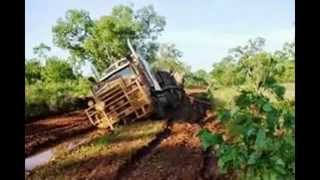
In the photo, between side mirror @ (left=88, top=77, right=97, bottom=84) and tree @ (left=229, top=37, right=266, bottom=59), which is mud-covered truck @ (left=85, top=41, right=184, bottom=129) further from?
tree @ (left=229, top=37, right=266, bottom=59)

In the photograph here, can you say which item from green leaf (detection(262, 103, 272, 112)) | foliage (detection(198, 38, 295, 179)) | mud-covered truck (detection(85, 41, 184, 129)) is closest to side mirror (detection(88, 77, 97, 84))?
mud-covered truck (detection(85, 41, 184, 129))

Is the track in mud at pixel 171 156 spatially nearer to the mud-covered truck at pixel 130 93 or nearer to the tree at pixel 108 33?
the mud-covered truck at pixel 130 93

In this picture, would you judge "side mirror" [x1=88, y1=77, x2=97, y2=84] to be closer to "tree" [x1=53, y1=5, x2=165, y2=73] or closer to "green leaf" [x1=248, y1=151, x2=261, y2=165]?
"tree" [x1=53, y1=5, x2=165, y2=73]

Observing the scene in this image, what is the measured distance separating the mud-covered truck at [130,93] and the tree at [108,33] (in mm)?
22

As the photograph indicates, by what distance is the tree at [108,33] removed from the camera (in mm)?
1139

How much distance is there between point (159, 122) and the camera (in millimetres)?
1192

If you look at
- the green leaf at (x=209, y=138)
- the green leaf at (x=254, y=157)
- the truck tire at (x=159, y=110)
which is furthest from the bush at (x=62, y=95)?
the green leaf at (x=254, y=157)

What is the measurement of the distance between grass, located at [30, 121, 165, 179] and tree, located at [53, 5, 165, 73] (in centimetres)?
15

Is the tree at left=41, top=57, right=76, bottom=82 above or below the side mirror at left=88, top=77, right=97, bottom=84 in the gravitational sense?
above

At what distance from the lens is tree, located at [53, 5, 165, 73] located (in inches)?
44.8

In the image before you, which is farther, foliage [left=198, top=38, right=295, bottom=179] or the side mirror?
the side mirror

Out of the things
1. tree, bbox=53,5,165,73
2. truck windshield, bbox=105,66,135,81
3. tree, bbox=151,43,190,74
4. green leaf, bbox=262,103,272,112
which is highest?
tree, bbox=53,5,165,73

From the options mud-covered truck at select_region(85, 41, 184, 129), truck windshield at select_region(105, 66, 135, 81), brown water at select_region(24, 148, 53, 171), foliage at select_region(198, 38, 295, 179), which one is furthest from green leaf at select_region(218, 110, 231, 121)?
brown water at select_region(24, 148, 53, 171)

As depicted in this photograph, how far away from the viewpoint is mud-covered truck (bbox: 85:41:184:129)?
1.19 metres
